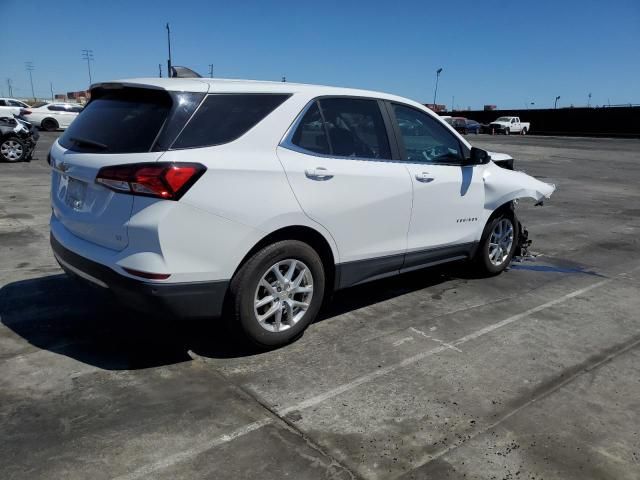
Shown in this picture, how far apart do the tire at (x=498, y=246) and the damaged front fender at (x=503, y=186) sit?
208 mm

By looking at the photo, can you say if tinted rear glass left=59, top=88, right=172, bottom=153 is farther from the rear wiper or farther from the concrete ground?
the concrete ground

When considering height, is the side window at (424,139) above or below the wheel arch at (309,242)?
above

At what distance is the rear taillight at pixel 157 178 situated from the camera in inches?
123

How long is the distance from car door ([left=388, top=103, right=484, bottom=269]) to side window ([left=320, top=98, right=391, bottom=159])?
0.66 ft

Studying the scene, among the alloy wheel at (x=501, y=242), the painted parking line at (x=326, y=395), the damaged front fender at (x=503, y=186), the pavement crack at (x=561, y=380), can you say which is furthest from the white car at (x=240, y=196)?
the pavement crack at (x=561, y=380)

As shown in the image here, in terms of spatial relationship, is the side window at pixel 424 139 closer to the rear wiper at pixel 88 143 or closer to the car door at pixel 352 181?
the car door at pixel 352 181

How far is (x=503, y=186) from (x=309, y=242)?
8.31ft

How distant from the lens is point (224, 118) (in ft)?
11.4

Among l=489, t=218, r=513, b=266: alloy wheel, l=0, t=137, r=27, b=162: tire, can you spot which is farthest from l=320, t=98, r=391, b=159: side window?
l=0, t=137, r=27, b=162: tire

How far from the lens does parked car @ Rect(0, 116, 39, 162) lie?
1527cm

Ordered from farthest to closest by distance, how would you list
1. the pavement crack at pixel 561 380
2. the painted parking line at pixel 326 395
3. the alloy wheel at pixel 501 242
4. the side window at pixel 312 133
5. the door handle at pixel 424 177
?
the alloy wheel at pixel 501 242, the door handle at pixel 424 177, the side window at pixel 312 133, the pavement crack at pixel 561 380, the painted parking line at pixel 326 395

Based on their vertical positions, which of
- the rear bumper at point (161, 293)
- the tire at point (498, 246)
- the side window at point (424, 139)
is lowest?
the tire at point (498, 246)

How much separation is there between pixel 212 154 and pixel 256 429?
1617 millimetres

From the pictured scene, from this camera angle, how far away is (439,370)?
3666 millimetres
